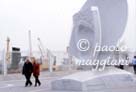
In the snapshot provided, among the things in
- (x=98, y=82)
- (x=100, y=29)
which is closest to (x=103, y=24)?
(x=100, y=29)

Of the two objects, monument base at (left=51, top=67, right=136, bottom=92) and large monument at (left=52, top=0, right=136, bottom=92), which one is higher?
large monument at (left=52, top=0, right=136, bottom=92)

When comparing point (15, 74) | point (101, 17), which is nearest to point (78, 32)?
point (101, 17)

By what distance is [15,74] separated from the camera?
33688 millimetres

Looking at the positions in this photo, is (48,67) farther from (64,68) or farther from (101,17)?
(101,17)

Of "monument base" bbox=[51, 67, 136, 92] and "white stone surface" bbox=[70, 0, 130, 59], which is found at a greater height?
"white stone surface" bbox=[70, 0, 130, 59]

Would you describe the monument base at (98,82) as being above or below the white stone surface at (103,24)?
below

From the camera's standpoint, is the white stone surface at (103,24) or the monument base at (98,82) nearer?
the monument base at (98,82)

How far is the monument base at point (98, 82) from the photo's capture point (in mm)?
19422

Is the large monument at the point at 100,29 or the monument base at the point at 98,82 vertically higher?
the large monument at the point at 100,29

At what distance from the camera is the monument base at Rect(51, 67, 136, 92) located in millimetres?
19422

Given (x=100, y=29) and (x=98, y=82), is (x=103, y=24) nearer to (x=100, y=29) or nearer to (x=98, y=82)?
(x=100, y=29)

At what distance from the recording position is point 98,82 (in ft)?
65.1

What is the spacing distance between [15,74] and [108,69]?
43.6 ft

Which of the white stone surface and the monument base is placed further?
the white stone surface
